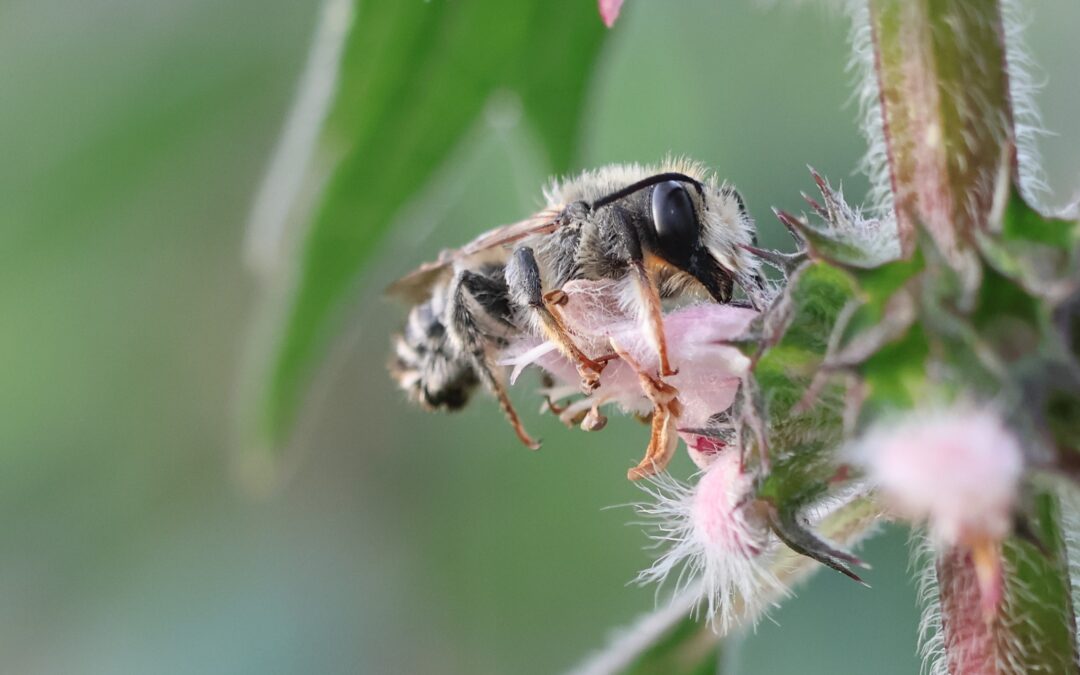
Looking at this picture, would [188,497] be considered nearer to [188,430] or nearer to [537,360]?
[188,430]

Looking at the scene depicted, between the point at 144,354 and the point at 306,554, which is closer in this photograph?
the point at 306,554

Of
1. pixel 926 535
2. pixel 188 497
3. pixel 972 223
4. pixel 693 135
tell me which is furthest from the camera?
pixel 188 497

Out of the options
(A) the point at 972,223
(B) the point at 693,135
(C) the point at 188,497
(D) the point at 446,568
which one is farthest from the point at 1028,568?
(C) the point at 188,497

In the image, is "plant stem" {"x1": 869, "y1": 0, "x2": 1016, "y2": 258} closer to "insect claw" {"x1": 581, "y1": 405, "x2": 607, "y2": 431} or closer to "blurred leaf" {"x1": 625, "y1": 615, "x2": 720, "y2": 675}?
"insect claw" {"x1": 581, "y1": 405, "x2": 607, "y2": 431}

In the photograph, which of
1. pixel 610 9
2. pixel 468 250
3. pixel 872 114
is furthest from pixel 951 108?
pixel 468 250

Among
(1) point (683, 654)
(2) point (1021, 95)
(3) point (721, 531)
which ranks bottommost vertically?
(1) point (683, 654)

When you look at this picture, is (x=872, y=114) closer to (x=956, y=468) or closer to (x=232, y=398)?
(x=956, y=468)

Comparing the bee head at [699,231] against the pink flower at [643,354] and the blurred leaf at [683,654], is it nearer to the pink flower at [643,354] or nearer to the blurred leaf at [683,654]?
the pink flower at [643,354]
